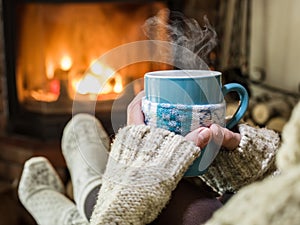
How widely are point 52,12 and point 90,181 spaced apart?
3.56 feet

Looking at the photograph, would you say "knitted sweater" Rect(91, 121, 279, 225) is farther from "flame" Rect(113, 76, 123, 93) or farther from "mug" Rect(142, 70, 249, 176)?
"flame" Rect(113, 76, 123, 93)

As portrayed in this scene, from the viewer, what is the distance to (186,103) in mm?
720

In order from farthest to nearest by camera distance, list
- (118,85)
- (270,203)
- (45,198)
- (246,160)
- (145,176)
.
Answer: (45,198)
(118,85)
(246,160)
(145,176)
(270,203)

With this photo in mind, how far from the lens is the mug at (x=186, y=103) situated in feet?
2.36

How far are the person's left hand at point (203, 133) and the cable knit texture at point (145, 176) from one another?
0.8 inches

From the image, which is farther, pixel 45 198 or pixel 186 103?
pixel 45 198

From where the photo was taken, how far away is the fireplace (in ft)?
6.46

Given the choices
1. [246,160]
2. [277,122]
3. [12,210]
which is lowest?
[12,210]

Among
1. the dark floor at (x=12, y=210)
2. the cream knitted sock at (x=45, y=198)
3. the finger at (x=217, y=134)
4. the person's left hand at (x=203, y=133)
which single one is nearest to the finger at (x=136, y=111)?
the person's left hand at (x=203, y=133)

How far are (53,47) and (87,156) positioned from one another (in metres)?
1.11

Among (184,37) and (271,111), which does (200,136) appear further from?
(271,111)

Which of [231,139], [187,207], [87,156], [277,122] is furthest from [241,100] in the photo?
[277,122]

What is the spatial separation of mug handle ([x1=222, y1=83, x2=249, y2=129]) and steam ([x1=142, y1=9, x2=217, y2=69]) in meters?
0.05

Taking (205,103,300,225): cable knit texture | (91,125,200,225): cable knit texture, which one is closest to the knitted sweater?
(91,125,200,225): cable knit texture
